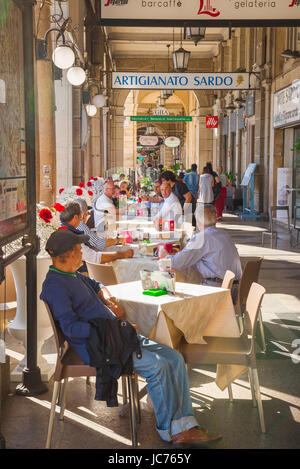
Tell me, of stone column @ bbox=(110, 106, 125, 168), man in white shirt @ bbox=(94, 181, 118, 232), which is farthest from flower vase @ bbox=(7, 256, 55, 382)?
stone column @ bbox=(110, 106, 125, 168)

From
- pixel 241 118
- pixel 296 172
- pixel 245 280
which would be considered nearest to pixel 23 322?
pixel 245 280

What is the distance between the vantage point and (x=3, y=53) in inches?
137

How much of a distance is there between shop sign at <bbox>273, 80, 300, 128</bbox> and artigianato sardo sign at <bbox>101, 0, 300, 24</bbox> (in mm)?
7683

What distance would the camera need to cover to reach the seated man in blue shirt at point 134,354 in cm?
353

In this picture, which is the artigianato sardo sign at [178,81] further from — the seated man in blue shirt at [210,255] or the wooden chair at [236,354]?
the wooden chair at [236,354]

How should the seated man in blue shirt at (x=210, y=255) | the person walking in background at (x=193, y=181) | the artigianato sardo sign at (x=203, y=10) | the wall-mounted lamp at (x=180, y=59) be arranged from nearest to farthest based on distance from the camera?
the seated man in blue shirt at (x=210, y=255) < the artigianato sardo sign at (x=203, y=10) < the wall-mounted lamp at (x=180, y=59) < the person walking in background at (x=193, y=181)

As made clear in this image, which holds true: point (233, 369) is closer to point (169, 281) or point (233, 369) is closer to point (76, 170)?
point (169, 281)

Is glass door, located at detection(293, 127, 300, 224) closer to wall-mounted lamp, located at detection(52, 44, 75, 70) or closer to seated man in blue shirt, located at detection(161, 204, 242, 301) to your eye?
wall-mounted lamp, located at detection(52, 44, 75, 70)

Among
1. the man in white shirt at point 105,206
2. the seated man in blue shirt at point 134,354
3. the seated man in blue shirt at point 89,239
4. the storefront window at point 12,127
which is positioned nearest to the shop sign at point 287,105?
the man in white shirt at point 105,206

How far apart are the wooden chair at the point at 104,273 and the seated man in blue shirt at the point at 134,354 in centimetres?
130

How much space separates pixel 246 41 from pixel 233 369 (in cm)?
1832

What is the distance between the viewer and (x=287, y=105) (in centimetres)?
1515
